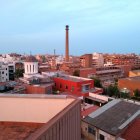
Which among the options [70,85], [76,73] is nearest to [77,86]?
[70,85]

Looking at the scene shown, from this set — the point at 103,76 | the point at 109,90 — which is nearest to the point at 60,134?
A: the point at 109,90

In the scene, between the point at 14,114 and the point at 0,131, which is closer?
the point at 0,131

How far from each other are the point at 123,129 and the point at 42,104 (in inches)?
267

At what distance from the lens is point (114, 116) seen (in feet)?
34.9

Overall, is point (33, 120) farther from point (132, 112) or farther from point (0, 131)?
point (132, 112)

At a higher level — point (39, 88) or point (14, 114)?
point (14, 114)

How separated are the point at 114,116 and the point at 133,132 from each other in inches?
71.4

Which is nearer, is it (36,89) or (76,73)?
(36,89)

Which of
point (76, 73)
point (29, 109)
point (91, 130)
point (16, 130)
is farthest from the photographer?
point (76, 73)

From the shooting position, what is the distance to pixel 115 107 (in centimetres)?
1177

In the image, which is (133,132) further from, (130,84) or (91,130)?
(130,84)

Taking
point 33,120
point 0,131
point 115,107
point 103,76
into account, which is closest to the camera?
point 0,131

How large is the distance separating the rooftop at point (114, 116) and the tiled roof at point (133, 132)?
268mm

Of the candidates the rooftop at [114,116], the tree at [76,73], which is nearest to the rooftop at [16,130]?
the rooftop at [114,116]
